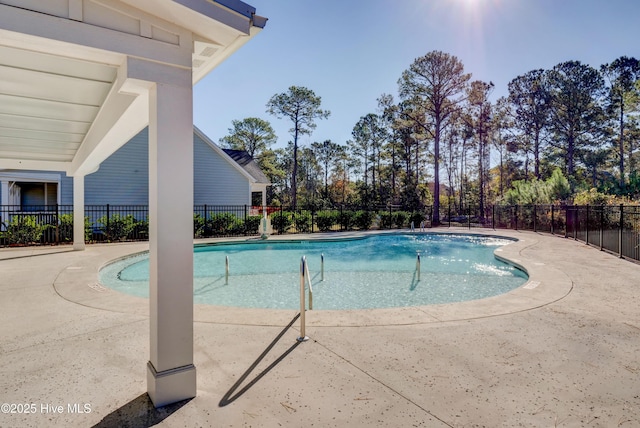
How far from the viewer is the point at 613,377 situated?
2.73 meters

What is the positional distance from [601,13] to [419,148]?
76.7 ft

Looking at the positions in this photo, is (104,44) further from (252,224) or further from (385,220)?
(385,220)

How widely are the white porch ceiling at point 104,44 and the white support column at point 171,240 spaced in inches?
12.0

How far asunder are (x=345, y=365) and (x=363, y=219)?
16275 millimetres

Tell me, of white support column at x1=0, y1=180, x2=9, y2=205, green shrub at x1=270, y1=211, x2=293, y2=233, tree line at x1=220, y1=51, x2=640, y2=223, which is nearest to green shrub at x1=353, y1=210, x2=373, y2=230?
green shrub at x1=270, y1=211, x2=293, y2=233

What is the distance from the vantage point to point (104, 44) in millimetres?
2219

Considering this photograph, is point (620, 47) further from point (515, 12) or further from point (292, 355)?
point (292, 355)

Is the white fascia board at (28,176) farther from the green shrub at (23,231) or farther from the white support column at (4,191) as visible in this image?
the green shrub at (23,231)

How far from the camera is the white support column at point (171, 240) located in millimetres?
2324

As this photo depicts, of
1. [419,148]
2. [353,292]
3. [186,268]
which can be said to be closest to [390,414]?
[186,268]

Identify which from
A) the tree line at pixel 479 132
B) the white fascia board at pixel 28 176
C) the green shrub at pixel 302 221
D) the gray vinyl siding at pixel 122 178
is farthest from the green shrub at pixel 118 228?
the tree line at pixel 479 132

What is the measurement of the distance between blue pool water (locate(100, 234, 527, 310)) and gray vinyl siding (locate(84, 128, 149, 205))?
6453mm

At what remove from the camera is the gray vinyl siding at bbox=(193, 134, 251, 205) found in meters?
17.4

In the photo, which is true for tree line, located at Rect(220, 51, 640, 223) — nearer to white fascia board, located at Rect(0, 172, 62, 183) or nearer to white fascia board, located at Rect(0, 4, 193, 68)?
white fascia board, located at Rect(0, 172, 62, 183)
